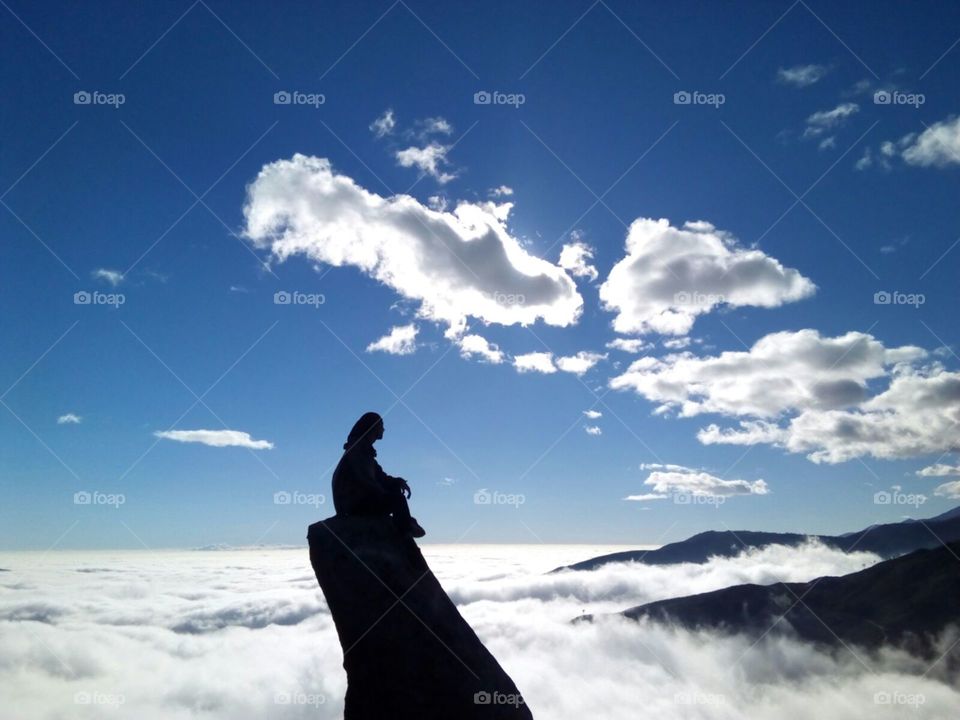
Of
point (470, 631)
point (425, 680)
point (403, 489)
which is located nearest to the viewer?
point (425, 680)

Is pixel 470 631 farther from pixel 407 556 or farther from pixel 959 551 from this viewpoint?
pixel 959 551

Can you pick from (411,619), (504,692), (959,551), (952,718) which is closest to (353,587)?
(411,619)

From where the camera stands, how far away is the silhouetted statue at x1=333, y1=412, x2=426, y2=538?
18438 mm

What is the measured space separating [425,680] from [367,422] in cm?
796

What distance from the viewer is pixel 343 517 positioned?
59.2 ft

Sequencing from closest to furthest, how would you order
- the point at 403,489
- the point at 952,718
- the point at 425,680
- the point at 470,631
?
the point at 425,680, the point at 470,631, the point at 403,489, the point at 952,718

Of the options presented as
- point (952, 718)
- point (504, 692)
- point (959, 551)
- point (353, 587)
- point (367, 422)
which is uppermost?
point (367, 422)

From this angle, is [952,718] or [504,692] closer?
[504,692]

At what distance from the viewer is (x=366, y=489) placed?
18453mm

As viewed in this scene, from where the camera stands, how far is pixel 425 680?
15852 millimetres

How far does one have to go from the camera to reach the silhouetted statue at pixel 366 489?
726 inches

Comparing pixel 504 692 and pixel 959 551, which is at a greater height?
pixel 504 692

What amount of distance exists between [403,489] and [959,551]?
9954 inches

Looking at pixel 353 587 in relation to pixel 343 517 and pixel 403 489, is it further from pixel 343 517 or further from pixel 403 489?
pixel 403 489
